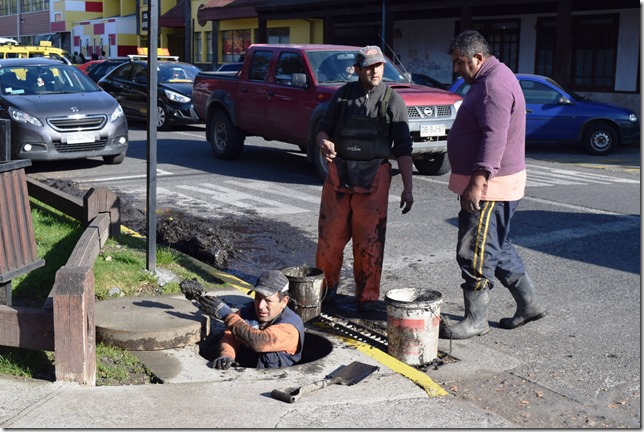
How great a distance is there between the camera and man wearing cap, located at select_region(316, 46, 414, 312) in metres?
6.04

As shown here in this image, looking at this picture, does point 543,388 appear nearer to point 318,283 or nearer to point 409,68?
point 318,283

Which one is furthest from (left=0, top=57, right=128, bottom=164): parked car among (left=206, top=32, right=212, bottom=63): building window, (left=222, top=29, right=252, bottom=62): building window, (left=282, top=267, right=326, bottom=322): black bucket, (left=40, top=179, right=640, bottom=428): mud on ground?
(left=206, top=32, right=212, bottom=63): building window

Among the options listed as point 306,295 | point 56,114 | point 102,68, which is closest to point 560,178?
point 56,114

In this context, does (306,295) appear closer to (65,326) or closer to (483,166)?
(483,166)

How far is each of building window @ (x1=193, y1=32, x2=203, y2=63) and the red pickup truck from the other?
28.1m

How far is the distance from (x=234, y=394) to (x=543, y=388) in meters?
1.77

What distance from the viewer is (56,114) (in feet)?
40.7

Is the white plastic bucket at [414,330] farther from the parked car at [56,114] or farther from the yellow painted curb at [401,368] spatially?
the parked car at [56,114]

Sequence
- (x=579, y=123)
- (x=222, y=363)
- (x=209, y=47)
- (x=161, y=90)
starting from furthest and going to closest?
(x=209, y=47) < (x=161, y=90) < (x=579, y=123) < (x=222, y=363)

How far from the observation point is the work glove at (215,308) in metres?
5.32

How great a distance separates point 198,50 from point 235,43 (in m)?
4.18

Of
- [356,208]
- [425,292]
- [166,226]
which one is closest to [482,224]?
[425,292]

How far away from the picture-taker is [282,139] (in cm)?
1297

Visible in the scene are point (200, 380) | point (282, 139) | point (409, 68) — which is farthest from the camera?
point (409, 68)
